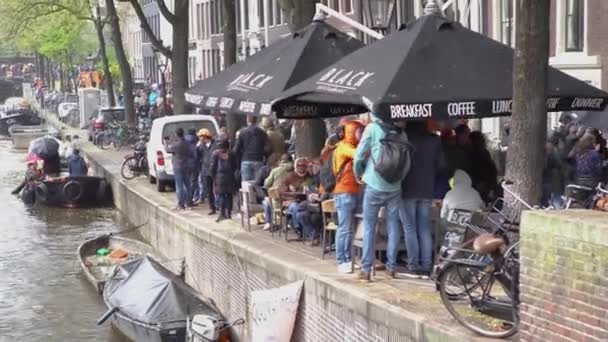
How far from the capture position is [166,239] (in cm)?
1962

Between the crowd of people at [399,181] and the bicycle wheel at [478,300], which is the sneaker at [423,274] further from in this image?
the bicycle wheel at [478,300]

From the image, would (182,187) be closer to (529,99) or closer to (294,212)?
(294,212)

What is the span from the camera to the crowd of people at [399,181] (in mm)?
10727

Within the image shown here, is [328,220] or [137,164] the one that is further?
[137,164]

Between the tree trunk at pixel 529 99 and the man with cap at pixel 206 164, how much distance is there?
7.35 metres

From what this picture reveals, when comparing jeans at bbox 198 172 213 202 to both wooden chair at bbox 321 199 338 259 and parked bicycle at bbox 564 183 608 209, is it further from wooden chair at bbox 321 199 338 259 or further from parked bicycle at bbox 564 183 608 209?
parked bicycle at bbox 564 183 608 209

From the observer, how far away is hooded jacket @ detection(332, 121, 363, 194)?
454 inches

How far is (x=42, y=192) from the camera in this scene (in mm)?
29562

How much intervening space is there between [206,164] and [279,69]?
12.5 ft

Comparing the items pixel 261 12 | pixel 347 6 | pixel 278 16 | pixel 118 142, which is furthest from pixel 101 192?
pixel 261 12

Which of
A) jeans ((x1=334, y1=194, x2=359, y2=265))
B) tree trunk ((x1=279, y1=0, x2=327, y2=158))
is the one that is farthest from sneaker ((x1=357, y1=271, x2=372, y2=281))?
tree trunk ((x1=279, y1=0, x2=327, y2=158))

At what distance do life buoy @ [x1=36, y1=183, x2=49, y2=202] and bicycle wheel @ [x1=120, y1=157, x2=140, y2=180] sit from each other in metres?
2.06

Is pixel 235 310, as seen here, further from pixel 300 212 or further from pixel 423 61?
pixel 423 61

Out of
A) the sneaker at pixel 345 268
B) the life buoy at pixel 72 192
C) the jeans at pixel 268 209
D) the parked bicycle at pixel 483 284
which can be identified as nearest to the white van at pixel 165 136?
the life buoy at pixel 72 192
